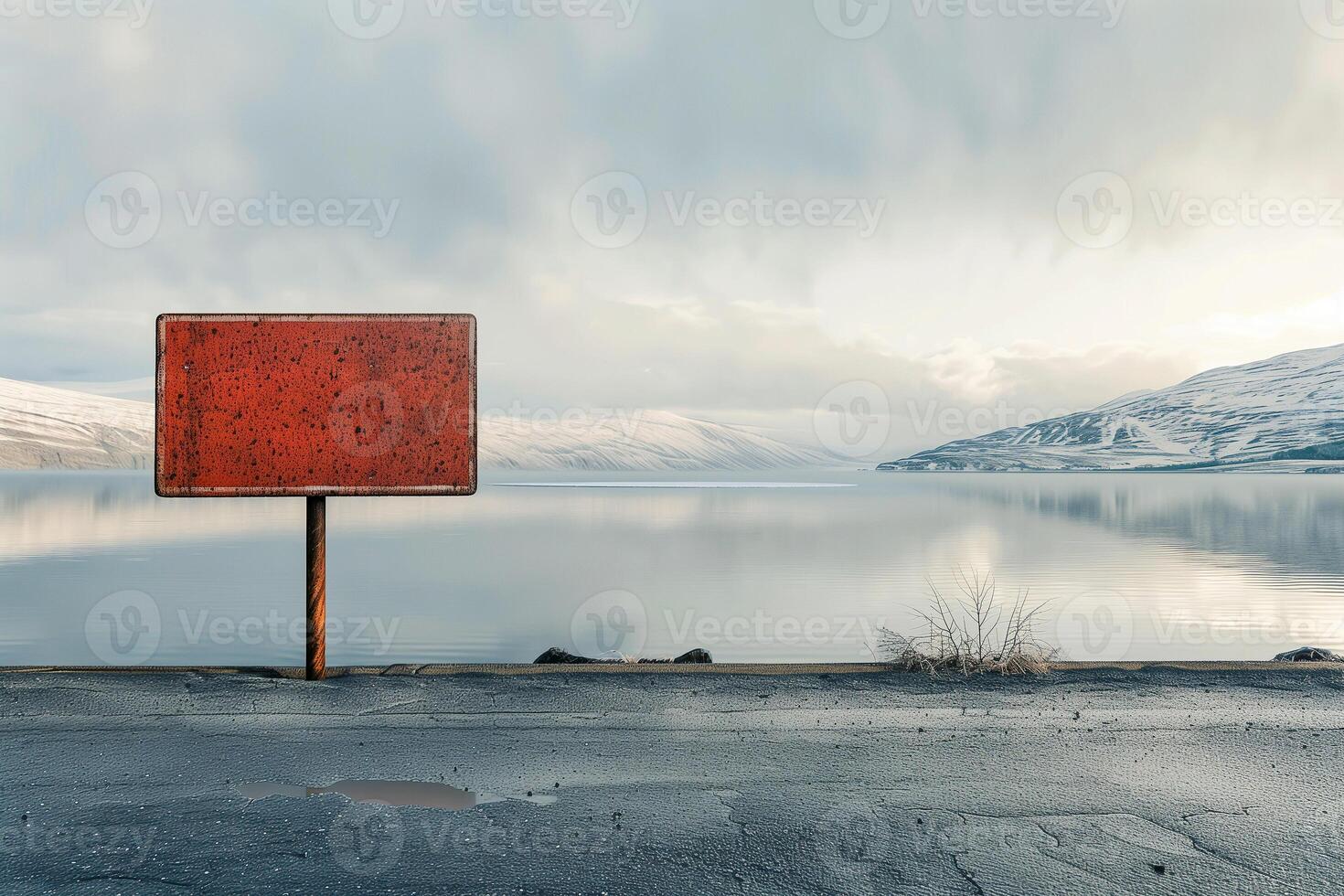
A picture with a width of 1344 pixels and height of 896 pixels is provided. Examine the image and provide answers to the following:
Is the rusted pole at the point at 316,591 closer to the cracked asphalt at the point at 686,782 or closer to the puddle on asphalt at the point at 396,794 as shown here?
the cracked asphalt at the point at 686,782

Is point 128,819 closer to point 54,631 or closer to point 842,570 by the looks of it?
point 54,631

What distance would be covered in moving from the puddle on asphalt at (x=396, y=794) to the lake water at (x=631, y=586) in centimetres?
826

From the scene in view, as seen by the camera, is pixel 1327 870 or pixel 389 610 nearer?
pixel 1327 870

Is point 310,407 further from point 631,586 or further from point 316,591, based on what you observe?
point 631,586

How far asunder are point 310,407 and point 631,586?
64.4 ft

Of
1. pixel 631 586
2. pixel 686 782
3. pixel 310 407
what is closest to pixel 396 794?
pixel 686 782

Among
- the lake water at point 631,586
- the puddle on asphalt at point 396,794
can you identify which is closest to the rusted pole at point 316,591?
the puddle on asphalt at point 396,794

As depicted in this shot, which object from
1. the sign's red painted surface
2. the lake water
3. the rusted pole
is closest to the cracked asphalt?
the rusted pole

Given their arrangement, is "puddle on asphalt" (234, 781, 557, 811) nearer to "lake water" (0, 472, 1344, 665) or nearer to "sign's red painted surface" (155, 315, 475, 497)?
"sign's red painted surface" (155, 315, 475, 497)

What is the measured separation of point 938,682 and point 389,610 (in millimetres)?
16435

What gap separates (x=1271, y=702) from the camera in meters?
6.03

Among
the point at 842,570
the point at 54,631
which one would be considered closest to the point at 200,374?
the point at 54,631

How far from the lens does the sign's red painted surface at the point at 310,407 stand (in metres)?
6.54

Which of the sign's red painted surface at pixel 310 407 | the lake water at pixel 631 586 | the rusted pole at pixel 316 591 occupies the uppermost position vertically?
the sign's red painted surface at pixel 310 407
